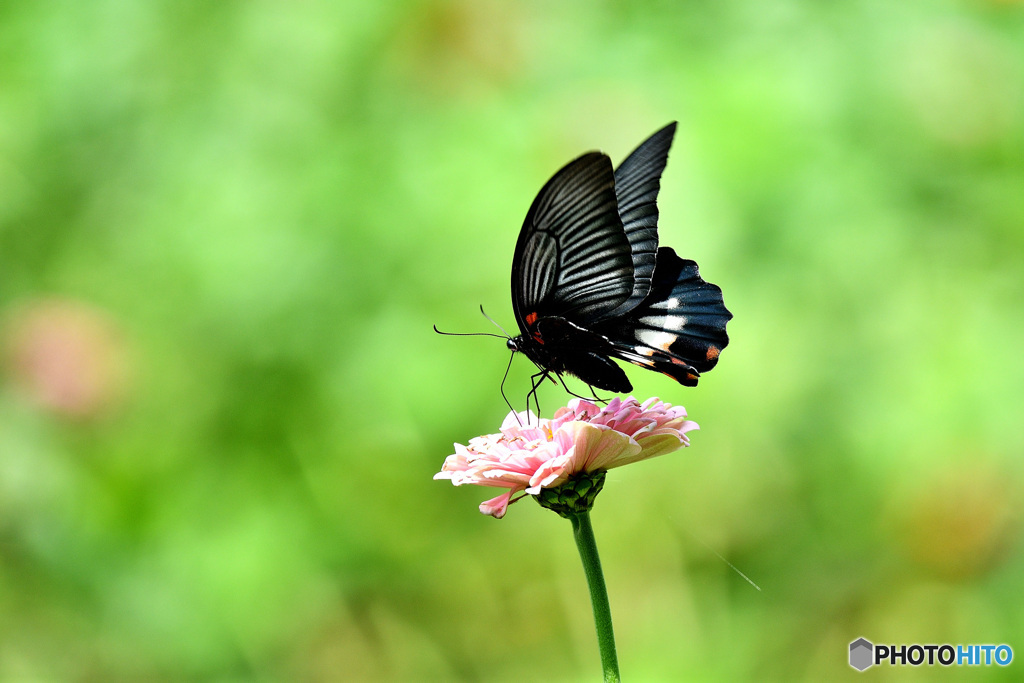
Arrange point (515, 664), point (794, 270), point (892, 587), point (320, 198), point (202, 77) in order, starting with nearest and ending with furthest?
1. point (892, 587)
2. point (515, 664)
3. point (794, 270)
4. point (320, 198)
5. point (202, 77)


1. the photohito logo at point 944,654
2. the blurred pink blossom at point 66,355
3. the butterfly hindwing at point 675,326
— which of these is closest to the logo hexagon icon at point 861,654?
the photohito logo at point 944,654

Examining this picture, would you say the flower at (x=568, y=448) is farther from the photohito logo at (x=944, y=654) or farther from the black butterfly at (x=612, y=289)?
the photohito logo at (x=944, y=654)

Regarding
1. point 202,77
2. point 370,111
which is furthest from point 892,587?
point 202,77

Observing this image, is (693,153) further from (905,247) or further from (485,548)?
(485,548)

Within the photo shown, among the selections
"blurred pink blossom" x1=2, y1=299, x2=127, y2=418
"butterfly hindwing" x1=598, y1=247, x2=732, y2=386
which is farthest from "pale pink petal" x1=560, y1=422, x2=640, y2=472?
"blurred pink blossom" x1=2, y1=299, x2=127, y2=418

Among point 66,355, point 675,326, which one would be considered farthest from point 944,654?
point 66,355

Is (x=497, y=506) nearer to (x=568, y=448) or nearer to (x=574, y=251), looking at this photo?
(x=568, y=448)
